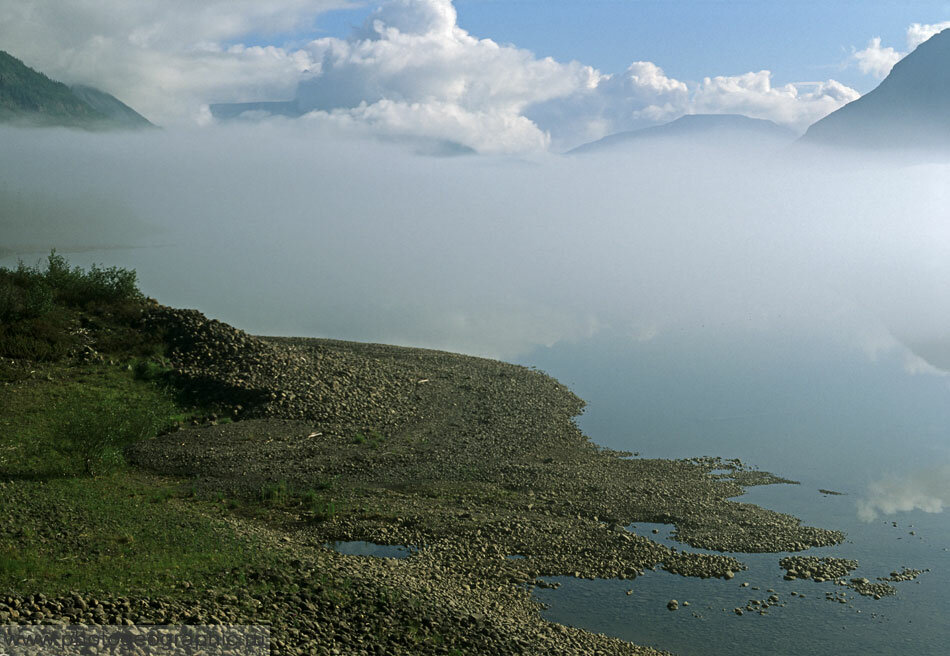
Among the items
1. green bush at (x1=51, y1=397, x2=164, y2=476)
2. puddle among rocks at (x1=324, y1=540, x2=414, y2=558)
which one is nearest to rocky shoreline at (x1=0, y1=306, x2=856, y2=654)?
puddle among rocks at (x1=324, y1=540, x2=414, y2=558)

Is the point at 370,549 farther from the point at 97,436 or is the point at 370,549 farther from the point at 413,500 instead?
the point at 97,436

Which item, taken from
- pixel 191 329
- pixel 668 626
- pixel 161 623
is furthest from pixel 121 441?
pixel 668 626

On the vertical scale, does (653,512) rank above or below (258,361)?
below

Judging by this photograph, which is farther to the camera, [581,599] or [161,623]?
[581,599]

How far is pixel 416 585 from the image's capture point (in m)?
12.2

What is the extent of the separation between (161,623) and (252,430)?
11826 mm

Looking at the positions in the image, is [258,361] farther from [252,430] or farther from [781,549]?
[781,549]

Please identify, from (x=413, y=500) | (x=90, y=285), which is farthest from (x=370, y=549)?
(x=90, y=285)

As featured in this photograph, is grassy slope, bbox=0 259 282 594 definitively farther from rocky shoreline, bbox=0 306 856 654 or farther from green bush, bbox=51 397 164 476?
rocky shoreline, bbox=0 306 856 654

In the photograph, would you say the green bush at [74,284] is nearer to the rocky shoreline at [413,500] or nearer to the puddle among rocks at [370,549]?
the rocky shoreline at [413,500]

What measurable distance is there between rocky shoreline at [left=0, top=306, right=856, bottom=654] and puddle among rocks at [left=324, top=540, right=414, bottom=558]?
0.60 ft

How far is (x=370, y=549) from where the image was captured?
48.1 feet

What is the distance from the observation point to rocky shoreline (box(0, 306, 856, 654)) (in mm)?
10797

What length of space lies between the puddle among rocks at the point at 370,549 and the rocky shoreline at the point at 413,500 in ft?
0.60
